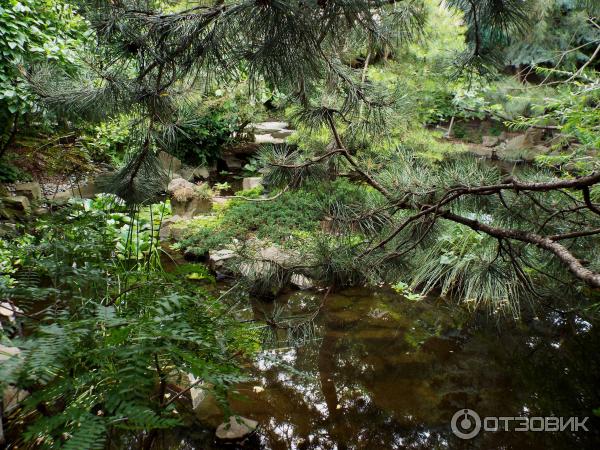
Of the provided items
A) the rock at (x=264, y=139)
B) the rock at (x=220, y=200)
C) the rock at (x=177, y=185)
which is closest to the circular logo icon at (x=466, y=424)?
the rock at (x=220, y=200)

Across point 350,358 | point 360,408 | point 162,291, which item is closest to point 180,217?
point 350,358

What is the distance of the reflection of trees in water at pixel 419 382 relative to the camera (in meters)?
2.32

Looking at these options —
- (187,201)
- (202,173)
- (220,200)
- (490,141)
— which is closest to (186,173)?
(202,173)

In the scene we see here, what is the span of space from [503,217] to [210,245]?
3.25 m

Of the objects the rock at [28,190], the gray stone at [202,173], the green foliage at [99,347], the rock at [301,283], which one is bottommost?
the gray stone at [202,173]

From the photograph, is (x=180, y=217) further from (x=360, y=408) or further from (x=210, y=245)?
(x=360, y=408)

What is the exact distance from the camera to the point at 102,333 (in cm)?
116

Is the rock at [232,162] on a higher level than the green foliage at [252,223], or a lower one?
lower

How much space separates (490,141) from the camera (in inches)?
401

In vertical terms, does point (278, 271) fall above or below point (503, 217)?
below

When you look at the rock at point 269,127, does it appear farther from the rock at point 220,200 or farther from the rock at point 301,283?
the rock at point 301,283

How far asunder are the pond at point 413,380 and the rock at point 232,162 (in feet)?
15.5

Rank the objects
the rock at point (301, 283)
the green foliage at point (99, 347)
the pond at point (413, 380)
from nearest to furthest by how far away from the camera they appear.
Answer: the green foliage at point (99, 347)
the pond at point (413, 380)
the rock at point (301, 283)

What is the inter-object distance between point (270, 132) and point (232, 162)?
1.46m
